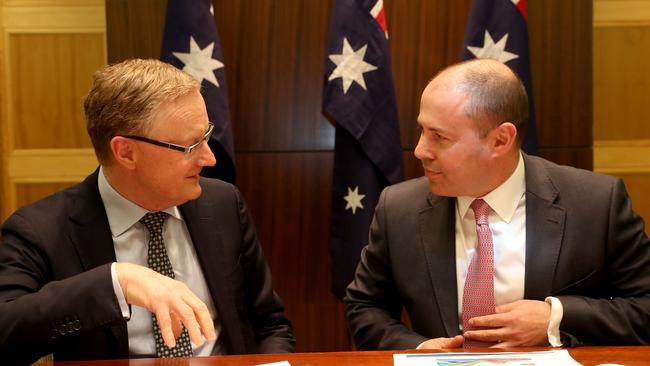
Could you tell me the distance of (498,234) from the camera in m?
2.31

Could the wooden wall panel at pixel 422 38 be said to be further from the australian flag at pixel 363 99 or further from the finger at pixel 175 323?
the finger at pixel 175 323

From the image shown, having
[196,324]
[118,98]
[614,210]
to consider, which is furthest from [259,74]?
[196,324]

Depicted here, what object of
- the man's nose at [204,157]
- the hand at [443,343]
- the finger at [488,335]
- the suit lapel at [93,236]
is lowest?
the hand at [443,343]

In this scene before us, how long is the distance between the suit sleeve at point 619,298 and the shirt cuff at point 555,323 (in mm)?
12

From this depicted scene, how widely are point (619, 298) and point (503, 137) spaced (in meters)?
0.55

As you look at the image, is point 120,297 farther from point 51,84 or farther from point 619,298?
point 51,84

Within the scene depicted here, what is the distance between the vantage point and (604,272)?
2.32m

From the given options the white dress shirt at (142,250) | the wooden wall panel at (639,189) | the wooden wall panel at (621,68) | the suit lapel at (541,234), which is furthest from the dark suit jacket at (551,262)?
the wooden wall panel at (639,189)

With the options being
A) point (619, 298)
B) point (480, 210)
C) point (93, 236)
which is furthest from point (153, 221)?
point (619, 298)

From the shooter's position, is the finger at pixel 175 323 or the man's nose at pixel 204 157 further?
the man's nose at pixel 204 157

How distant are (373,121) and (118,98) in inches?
67.5

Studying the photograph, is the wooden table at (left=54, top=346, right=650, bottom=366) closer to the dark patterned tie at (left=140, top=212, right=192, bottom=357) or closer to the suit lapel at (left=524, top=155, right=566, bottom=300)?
the dark patterned tie at (left=140, top=212, right=192, bottom=357)

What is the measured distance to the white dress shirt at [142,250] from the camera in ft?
7.18

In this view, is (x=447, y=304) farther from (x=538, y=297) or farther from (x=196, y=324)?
(x=196, y=324)
